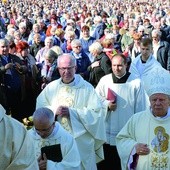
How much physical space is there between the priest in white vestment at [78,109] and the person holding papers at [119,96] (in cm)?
35

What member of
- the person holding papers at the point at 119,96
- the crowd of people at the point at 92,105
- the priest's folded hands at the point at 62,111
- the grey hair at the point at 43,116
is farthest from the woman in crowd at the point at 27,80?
the grey hair at the point at 43,116

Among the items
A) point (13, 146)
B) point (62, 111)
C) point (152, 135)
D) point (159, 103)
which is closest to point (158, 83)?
point (159, 103)

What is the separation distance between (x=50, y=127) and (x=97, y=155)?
163 centimetres

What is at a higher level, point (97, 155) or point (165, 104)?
point (165, 104)

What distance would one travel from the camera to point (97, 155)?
5.87 meters

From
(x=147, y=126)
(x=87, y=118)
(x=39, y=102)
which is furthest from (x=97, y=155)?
(x=147, y=126)

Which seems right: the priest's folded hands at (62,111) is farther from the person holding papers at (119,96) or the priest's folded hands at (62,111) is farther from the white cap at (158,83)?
the white cap at (158,83)

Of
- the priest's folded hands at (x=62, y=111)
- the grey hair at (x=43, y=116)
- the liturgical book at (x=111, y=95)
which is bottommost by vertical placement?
the priest's folded hands at (x=62, y=111)

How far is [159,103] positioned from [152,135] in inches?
14.3

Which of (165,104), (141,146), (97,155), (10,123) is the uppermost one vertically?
(10,123)

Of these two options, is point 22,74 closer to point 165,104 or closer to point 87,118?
point 87,118

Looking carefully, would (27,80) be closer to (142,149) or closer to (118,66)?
(118,66)

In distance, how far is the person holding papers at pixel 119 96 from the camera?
19.8 ft

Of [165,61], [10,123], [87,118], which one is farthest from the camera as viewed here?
[165,61]
